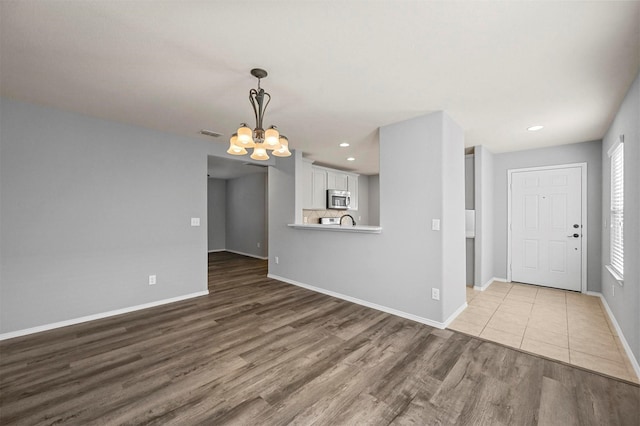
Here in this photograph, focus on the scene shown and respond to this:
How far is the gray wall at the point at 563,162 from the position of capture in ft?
13.4

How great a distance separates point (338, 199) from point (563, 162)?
13.4 ft

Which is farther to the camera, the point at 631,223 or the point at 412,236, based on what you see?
the point at 412,236

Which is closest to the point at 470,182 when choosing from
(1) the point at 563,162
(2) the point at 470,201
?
(2) the point at 470,201

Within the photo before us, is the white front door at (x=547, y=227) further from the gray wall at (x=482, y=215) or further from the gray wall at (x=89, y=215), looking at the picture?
the gray wall at (x=89, y=215)

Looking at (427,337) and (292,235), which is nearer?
(427,337)

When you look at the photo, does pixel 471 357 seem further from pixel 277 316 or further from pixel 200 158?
pixel 200 158

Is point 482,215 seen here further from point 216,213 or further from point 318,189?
point 216,213

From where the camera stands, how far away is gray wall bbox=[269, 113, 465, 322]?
3016 millimetres

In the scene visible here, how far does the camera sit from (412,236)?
10.5ft

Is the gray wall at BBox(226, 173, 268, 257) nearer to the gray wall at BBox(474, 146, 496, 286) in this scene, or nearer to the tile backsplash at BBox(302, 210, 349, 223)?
the tile backsplash at BBox(302, 210, 349, 223)

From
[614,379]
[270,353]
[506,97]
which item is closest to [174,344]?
[270,353]

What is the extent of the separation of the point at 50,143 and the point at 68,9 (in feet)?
7.01

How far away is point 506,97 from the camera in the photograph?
260cm

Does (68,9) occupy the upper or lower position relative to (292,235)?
upper
